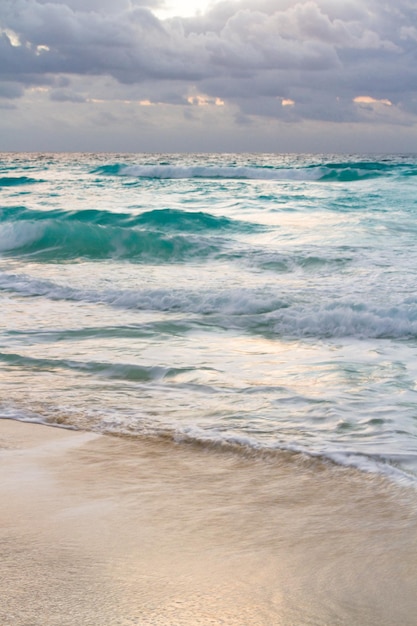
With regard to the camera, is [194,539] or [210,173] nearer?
[194,539]

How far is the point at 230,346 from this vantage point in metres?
6.54

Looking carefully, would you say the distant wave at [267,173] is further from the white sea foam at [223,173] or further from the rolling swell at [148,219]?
the rolling swell at [148,219]

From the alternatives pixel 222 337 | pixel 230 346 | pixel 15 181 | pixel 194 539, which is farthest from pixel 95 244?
pixel 15 181

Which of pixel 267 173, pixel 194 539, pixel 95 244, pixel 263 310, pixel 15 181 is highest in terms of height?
pixel 267 173

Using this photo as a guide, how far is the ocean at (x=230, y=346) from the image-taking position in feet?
13.3

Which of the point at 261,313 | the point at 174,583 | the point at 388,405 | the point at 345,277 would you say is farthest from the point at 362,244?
the point at 174,583

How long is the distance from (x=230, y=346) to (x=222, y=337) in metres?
0.42

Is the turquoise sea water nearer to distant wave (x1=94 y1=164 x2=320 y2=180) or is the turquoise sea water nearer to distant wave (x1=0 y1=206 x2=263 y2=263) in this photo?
distant wave (x1=0 y1=206 x2=263 y2=263)

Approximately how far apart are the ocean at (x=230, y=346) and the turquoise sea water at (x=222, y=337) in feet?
0.07

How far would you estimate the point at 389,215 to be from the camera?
2006cm

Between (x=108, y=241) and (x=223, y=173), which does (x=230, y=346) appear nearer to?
(x=108, y=241)

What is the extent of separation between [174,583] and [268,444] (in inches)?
64.1

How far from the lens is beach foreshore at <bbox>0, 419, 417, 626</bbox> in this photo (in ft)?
7.59

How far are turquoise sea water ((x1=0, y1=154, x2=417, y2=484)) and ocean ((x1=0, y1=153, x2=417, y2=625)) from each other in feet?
0.07
